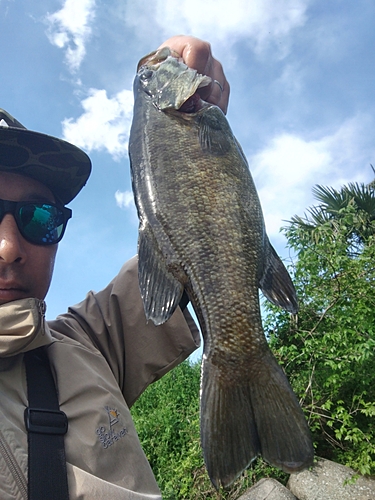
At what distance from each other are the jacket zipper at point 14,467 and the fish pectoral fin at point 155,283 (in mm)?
712

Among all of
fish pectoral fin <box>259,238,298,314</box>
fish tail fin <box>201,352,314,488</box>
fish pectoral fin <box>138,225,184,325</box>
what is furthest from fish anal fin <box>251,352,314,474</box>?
fish pectoral fin <box>138,225,184,325</box>

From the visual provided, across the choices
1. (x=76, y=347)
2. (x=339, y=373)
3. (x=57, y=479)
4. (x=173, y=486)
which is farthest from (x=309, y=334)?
(x=57, y=479)

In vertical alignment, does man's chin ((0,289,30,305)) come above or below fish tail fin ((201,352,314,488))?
above

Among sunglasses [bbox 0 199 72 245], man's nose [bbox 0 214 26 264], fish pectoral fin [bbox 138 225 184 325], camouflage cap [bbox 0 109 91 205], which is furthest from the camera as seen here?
camouflage cap [bbox 0 109 91 205]

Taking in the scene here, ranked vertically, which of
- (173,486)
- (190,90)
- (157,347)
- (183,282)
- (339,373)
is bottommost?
(173,486)

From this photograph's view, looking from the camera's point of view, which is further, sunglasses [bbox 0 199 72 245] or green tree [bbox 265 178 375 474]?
green tree [bbox 265 178 375 474]

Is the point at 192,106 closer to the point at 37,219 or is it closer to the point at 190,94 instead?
the point at 190,94

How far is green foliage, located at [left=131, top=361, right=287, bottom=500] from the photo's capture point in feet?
21.5

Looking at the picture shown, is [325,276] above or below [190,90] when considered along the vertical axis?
below

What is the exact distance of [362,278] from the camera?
6605mm

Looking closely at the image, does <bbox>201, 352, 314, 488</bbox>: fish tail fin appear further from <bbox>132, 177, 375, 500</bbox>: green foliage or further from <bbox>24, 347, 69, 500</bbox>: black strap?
Result: <bbox>132, 177, 375, 500</bbox>: green foliage

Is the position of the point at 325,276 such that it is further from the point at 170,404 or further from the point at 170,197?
the point at 170,197

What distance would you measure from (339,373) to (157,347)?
5000mm

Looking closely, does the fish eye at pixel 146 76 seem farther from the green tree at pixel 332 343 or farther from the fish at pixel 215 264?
the green tree at pixel 332 343
